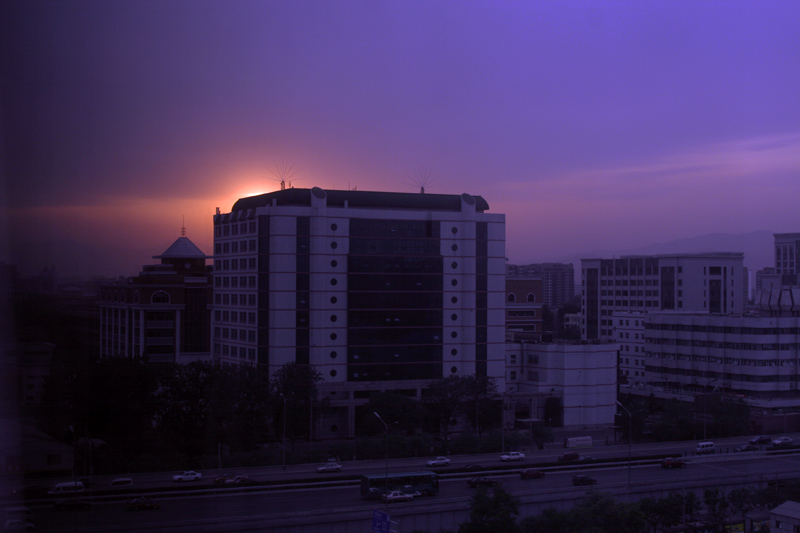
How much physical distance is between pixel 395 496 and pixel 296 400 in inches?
161

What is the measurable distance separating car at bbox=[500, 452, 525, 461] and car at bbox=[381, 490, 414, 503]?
2459 mm

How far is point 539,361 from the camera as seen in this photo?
1193 centimetres

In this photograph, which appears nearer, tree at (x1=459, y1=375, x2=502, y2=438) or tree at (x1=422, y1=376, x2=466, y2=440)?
tree at (x1=422, y1=376, x2=466, y2=440)

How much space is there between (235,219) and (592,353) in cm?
608

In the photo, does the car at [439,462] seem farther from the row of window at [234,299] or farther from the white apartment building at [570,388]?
the row of window at [234,299]

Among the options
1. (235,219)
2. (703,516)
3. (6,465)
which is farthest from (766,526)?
(235,219)

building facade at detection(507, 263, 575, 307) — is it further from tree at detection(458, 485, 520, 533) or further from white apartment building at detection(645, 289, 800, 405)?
tree at detection(458, 485, 520, 533)

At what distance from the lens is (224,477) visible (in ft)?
20.4

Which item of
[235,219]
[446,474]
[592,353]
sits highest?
[235,219]

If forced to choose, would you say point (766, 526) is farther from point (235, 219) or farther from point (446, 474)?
point (235, 219)

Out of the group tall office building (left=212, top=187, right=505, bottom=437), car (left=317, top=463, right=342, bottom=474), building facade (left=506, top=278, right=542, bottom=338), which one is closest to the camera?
car (left=317, top=463, right=342, bottom=474)

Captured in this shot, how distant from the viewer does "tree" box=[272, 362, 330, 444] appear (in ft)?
30.3

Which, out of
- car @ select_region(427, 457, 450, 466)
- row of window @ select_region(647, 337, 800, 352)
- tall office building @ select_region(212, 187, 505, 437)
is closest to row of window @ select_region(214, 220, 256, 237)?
tall office building @ select_region(212, 187, 505, 437)

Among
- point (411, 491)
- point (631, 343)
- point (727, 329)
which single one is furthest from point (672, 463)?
point (631, 343)
